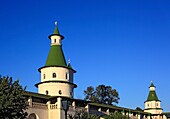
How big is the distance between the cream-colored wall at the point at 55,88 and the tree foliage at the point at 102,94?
94.8 feet

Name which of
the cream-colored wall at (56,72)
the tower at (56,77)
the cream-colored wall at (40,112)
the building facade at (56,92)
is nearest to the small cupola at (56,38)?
the building facade at (56,92)

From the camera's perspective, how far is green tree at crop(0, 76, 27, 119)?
2162 centimetres

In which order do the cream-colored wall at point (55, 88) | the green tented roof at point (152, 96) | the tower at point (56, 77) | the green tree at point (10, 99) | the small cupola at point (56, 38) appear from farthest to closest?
the green tented roof at point (152, 96)
the small cupola at point (56, 38)
the tower at point (56, 77)
the cream-colored wall at point (55, 88)
the green tree at point (10, 99)

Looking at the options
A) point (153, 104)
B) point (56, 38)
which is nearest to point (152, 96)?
point (153, 104)

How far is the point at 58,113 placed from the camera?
114 ft

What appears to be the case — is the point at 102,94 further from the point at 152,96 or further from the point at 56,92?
the point at 56,92

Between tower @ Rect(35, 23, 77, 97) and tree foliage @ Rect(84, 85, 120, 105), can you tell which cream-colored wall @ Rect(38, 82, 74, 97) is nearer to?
tower @ Rect(35, 23, 77, 97)

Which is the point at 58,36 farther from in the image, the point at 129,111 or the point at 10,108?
the point at 10,108

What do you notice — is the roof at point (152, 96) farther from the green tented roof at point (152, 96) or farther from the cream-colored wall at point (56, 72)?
the cream-colored wall at point (56, 72)

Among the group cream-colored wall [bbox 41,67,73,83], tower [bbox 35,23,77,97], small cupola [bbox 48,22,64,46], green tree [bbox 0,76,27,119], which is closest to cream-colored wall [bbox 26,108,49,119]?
tower [bbox 35,23,77,97]

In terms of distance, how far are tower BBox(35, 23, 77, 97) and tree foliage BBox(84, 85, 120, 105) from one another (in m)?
27.9

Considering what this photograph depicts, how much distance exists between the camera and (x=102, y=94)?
2817 inches

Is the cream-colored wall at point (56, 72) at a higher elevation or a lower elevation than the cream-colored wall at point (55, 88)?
higher

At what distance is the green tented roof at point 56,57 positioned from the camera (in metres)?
42.8
